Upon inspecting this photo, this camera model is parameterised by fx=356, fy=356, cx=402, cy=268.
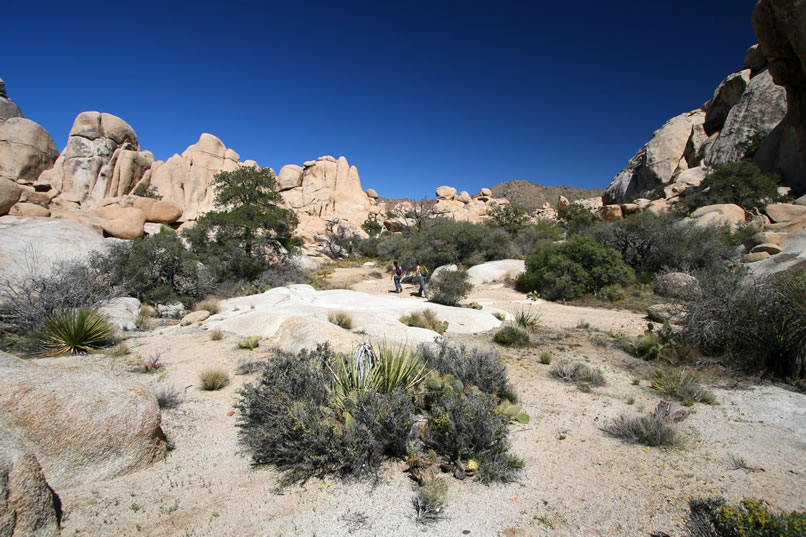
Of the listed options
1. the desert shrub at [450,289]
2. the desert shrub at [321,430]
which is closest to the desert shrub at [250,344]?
the desert shrub at [321,430]

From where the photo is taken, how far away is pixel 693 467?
3.34 metres

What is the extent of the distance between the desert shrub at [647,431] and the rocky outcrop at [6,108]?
52.6 meters

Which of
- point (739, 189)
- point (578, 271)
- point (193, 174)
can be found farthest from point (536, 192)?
point (578, 271)

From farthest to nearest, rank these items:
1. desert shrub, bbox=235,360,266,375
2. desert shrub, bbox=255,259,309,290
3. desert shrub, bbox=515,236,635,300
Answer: desert shrub, bbox=255,259,309,290
desert shrub, bbox=515,236,635,300
desert shrub, bbox=235,360,266,375

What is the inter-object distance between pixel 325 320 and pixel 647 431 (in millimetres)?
6122

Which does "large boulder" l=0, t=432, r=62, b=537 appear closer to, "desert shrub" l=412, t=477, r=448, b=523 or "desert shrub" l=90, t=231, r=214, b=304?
"desert shrub" l=412, t=477, r=448, b=523

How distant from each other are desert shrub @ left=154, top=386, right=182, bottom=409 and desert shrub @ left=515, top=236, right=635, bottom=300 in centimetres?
1202

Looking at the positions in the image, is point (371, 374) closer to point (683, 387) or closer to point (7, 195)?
point (683, 387)

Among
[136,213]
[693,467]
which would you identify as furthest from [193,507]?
[136,213]

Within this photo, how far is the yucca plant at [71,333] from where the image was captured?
21.0 ft

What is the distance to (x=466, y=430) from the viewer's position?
140 inches

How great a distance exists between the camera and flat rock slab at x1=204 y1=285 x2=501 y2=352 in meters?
7.18

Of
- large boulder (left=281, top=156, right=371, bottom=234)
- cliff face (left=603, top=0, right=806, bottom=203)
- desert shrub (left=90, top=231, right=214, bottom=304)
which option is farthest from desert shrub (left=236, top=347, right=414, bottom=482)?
large boulder (left=281, top=156, right=371, bottom=234)

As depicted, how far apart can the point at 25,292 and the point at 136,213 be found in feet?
47.1
